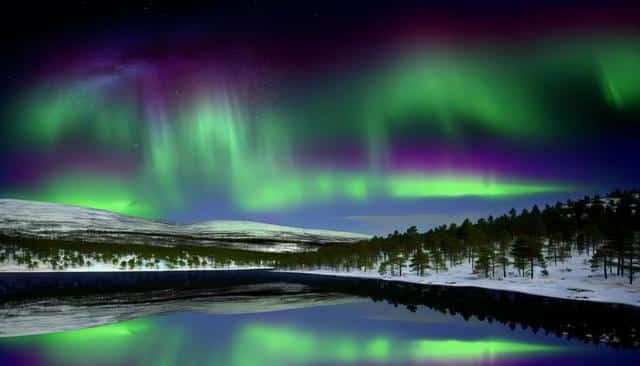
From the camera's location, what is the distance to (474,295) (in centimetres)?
11088

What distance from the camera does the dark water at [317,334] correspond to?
4181 centimetres

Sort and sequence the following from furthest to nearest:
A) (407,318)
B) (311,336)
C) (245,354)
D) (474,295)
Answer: (474,295), (407,318), (311,336), (245,354)

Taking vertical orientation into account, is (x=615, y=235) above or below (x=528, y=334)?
above

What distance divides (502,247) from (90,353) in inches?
6848

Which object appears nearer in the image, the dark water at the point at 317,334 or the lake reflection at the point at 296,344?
the lake reflection at the point at 296,344

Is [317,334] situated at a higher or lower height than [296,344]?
lower

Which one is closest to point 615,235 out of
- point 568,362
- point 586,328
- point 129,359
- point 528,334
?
point 586,328

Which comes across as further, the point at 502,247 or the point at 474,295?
the point at 502,247

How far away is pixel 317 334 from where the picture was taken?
181 feet

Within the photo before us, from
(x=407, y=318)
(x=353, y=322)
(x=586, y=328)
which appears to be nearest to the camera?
(x=586, y=328)

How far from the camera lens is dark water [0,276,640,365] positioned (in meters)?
41.8

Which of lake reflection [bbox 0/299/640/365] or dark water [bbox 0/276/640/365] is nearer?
lake reflection [bbox 0/299/640/365]

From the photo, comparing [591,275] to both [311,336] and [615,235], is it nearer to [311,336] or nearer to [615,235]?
[615,235]

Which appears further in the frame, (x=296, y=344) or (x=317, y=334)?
(x=317, y=334)
